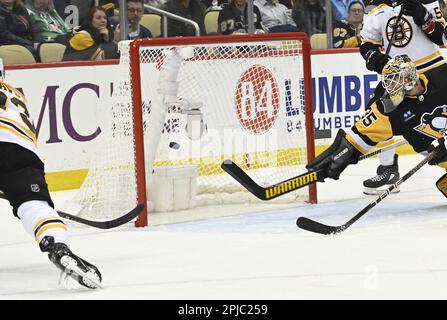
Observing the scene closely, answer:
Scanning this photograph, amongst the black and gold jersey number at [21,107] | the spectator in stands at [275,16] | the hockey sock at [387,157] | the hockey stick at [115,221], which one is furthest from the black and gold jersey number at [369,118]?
the spectator in stands at [275,16]

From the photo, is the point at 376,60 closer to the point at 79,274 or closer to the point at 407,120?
the point at 407,120

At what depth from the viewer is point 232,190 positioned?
6.09 metres

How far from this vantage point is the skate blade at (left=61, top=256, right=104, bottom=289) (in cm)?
381

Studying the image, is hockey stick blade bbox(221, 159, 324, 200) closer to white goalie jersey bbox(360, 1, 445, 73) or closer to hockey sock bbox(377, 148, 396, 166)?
white goalie jersey bbox(360, 1, 445, 73)

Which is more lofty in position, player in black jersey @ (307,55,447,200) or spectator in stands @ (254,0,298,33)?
spectator in stands @ (254,0,298,33)

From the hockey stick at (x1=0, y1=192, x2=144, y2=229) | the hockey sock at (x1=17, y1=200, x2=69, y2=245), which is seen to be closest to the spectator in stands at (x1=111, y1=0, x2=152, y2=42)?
the hockey stick at (x1=0, y1=192, x2=144, y2=229)

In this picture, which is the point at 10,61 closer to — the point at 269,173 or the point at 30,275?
the point at 269,173

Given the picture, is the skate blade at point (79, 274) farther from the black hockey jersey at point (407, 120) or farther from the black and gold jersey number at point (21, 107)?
the black hockey jersey at point (407, 120)

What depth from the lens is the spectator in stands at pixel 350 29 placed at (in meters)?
8.13

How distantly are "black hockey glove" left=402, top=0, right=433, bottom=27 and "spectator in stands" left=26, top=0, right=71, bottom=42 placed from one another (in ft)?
7.24

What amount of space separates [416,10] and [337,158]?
2.60 ft

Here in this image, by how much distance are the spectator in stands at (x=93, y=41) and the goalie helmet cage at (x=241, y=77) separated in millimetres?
1144

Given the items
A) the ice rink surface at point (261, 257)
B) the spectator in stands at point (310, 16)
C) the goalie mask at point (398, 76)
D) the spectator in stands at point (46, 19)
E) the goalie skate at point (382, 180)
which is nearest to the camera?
the ice rink surface at point (261, 257)


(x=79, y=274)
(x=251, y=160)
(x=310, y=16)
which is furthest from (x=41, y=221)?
(x=310, y=16)
